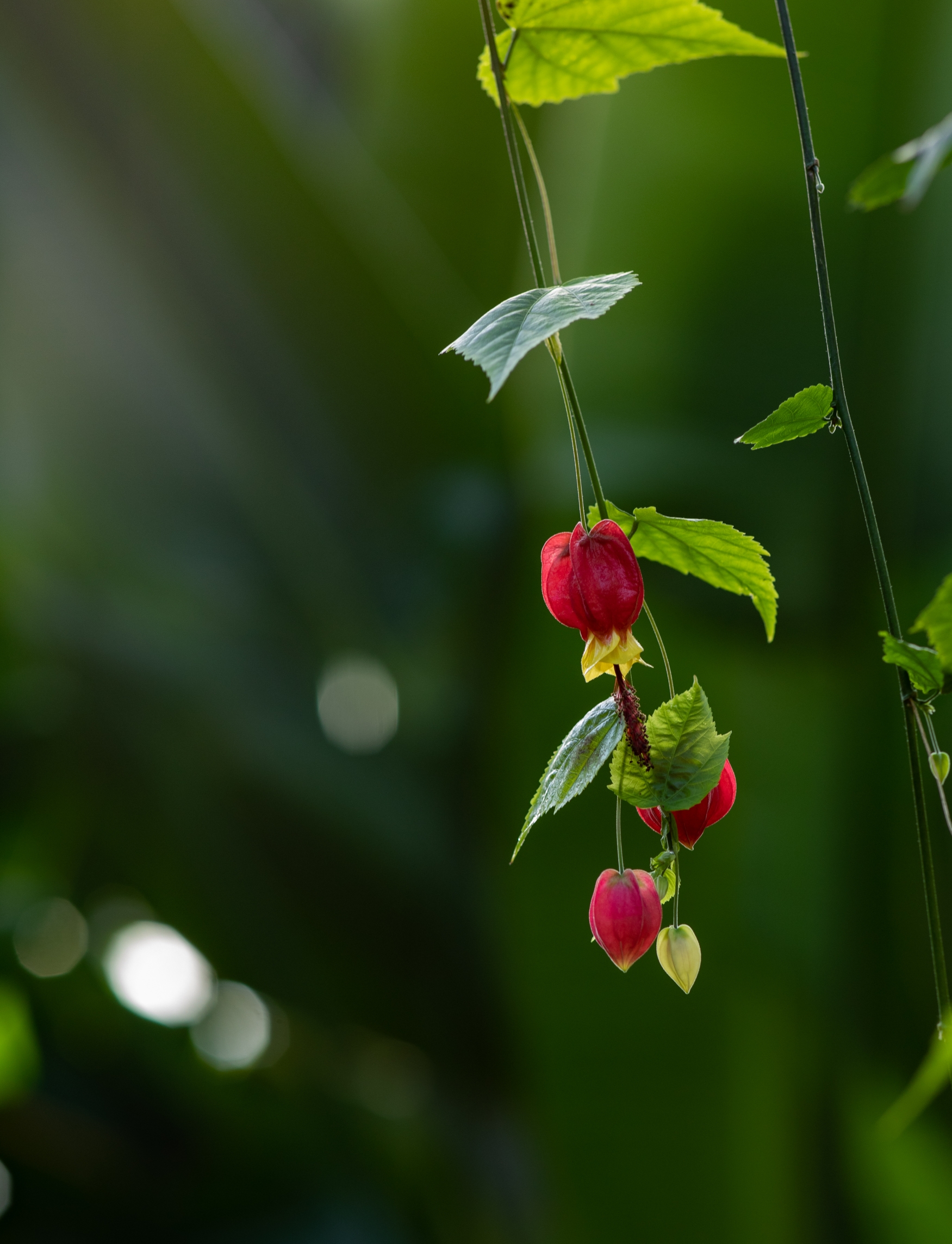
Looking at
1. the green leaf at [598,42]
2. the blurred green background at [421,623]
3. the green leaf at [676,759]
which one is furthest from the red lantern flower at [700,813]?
the blurred green background at [421,623]

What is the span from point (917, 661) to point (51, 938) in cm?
122

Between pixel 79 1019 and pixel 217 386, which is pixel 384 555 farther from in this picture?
pixel 79 1019

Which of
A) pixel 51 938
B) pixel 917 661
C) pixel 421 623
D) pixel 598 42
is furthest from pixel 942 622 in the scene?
pixel 51 938

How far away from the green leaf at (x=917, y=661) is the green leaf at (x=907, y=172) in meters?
0.07

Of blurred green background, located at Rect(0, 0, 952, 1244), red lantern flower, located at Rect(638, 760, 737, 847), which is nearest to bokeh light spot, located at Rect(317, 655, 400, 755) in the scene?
blurred green background, located at Rect(0, 0, 952, 1244)

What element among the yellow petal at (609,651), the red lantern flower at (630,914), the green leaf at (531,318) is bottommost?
the red lantern flower at (630,914)

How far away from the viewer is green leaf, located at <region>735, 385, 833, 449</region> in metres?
0.19

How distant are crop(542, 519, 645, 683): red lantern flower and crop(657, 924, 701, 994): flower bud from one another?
54 mm

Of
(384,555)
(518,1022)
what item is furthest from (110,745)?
(518,1022)

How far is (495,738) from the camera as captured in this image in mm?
1028

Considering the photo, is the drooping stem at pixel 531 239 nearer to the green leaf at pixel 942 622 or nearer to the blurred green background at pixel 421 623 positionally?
the green leaf at pixel 942 622

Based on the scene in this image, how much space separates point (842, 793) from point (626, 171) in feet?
2.10

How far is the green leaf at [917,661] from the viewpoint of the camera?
7.1 inches

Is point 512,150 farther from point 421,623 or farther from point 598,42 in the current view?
point 421,623
